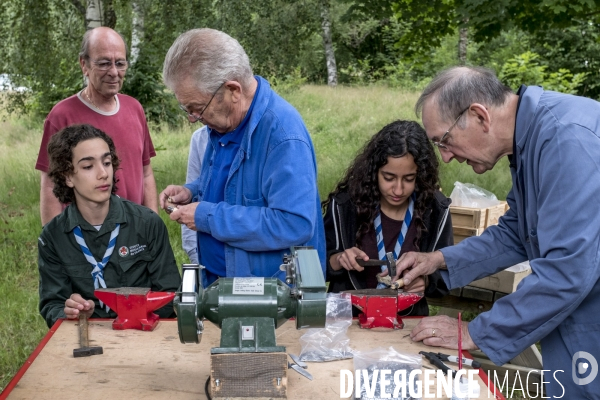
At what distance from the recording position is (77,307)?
239cm

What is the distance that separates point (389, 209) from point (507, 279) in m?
1.07

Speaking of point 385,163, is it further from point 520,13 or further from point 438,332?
point 520,13

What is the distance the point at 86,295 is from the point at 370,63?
85.3 feet

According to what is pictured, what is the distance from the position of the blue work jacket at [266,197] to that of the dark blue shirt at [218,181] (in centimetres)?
6

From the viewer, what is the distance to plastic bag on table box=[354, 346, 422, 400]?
1.86 m

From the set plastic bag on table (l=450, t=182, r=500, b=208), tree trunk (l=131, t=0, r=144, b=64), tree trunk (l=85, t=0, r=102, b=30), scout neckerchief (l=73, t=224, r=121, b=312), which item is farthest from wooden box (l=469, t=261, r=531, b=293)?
tree trunk (l=131, t=0, r=144, b=64)

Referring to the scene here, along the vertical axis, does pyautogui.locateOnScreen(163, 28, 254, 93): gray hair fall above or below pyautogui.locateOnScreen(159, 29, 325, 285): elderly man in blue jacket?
above

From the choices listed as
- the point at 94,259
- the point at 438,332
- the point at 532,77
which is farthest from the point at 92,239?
the point at 532,77

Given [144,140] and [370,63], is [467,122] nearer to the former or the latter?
[144,140]

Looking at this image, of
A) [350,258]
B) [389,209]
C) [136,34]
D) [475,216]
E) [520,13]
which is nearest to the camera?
[350,258]

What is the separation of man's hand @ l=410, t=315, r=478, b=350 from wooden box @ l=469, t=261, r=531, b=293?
1.56 m

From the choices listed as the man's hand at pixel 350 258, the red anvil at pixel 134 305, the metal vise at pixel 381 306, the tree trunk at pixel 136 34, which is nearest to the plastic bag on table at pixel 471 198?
the man's hand at pixel 350 258

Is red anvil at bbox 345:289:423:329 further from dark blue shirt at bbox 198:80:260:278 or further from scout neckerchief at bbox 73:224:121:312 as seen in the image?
scout neckerchief at bbox 73:224:121:312

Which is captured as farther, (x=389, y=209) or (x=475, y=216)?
(x=475, y=216)
